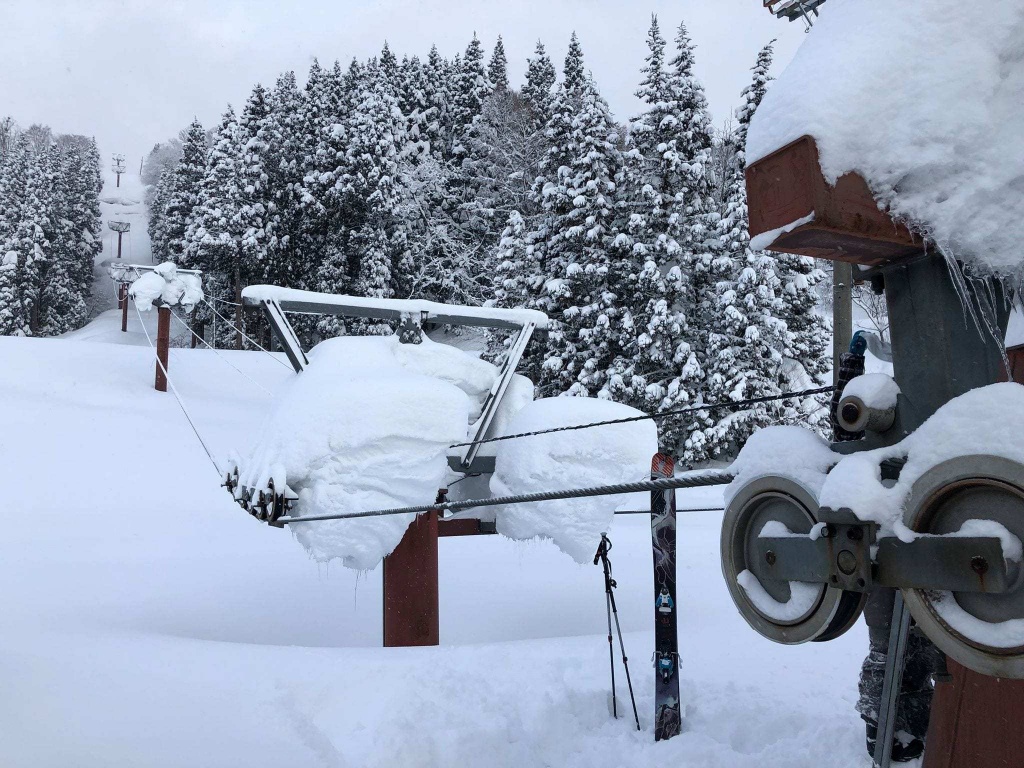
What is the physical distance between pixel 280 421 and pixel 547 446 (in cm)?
203

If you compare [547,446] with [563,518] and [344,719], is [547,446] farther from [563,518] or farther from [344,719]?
[344,719]

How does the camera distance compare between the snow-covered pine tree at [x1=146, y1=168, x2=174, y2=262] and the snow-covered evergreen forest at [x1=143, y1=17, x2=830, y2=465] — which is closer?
the snow-covered evergreen forest at [x1=143, y1=17, x2=830, y2=465]

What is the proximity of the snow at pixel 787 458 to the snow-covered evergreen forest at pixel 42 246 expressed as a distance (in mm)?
43609

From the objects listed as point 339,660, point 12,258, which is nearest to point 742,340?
point 339,660

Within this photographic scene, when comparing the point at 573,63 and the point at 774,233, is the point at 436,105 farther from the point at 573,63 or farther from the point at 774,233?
the point at 774,233

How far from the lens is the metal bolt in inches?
65.8

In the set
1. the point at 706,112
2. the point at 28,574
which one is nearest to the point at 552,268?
the point at 706,112

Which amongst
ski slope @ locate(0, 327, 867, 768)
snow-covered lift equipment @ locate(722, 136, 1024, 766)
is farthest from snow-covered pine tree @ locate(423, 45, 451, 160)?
snow-covered lift equipment @ locate(722, 136, 1024, 766)

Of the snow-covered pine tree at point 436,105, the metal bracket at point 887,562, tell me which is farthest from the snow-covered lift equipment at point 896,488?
the snow-covered pine tree at point 436,105

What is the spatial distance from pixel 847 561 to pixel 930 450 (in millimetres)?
292

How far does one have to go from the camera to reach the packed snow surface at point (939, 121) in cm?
168

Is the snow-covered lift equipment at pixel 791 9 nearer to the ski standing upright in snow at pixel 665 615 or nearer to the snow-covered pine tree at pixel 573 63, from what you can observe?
the ski standing upright in snow at pixel 665 615

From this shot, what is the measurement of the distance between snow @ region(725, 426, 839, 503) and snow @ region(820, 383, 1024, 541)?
7 cm

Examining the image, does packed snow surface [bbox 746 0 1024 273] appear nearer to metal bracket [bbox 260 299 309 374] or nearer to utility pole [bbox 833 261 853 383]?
metal bracket [bbox 260 299 309 374]
